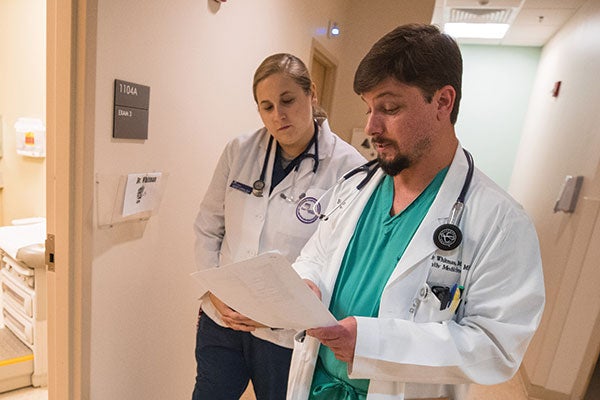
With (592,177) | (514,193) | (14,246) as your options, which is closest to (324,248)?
(14,246)

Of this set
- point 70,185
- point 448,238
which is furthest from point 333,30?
point 448,238

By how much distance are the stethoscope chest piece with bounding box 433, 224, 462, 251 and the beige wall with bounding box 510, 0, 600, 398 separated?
1.83m

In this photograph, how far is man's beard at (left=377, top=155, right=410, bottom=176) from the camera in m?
0.85

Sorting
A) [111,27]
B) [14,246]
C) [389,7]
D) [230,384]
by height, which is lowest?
[230,384]

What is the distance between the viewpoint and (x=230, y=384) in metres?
1.24

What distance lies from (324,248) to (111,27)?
0.86 metres

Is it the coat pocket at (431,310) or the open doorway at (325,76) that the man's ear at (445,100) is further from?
the open doorway at (325,76)

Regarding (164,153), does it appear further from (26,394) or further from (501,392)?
(501,392)

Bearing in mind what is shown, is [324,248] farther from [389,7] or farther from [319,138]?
[389,7]

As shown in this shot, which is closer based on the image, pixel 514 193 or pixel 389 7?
pixel 389 7

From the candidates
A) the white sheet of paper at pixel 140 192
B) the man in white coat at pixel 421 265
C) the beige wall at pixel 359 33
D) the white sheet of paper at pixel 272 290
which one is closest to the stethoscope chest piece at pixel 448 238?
the man in white coat at pixel 421 265

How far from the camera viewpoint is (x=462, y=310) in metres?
0.76

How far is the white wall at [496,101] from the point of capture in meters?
4.91

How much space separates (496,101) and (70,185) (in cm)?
539
